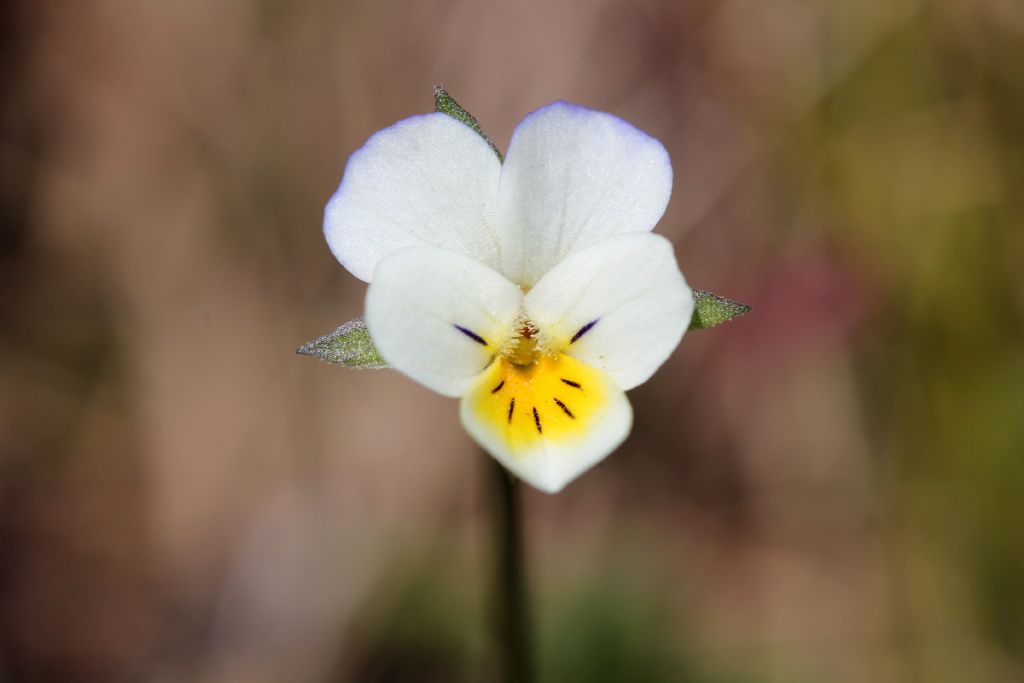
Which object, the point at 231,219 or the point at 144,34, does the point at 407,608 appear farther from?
the point at 144,34

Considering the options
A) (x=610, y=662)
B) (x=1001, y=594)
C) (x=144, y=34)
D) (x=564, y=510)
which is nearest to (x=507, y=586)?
(x=610, y=662)

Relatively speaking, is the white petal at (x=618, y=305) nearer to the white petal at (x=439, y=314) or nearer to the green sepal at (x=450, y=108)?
the white petal at (x=439, y=314)

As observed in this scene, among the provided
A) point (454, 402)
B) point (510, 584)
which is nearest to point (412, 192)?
point (510, 584)

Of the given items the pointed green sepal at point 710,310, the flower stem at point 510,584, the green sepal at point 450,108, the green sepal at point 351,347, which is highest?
the green sepal at point 450,108

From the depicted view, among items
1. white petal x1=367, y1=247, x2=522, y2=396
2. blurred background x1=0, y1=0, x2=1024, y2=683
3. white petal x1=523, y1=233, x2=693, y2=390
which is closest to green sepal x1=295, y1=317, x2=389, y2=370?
white petal x1=367, y1=247, x2=522, y2=396

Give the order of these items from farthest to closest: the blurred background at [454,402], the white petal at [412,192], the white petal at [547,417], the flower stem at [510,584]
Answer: the blurred background at [454,402] → the flower stem at [510,584] → the white petal at [412,192] → the white petal at [547,417]

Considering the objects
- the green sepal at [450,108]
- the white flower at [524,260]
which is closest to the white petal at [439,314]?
the white flower at [524,260]
